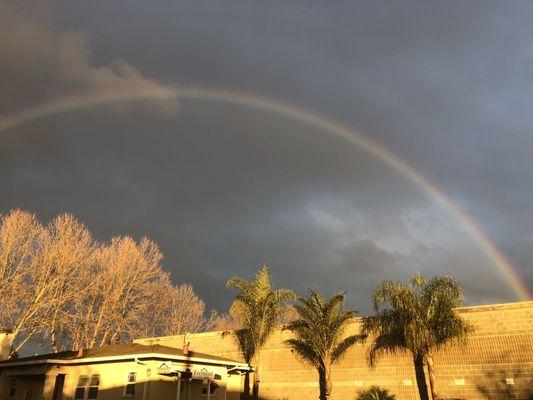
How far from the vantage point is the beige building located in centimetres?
A: 2191

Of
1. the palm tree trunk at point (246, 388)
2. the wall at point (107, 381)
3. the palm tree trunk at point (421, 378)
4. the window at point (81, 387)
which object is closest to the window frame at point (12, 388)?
the wall at point (107, 381)

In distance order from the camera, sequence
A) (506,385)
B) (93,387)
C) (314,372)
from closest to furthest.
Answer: (506,385) < (93,387) < (314,372)

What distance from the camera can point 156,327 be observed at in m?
51.2

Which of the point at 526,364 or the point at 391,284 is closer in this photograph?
the point at 526,364

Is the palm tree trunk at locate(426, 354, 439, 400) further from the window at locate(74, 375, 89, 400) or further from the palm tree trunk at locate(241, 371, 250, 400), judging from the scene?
the window at locate(74, 375, 89, 400)

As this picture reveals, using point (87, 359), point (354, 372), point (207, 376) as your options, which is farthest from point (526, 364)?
point (87, 359)

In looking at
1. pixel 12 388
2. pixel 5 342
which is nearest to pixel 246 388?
pixel 12 388

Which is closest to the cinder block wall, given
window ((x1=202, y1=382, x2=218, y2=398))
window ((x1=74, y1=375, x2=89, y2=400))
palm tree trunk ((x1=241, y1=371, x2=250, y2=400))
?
palm tree trunk ((x1=241, y1=371, x2=250, y2=400))

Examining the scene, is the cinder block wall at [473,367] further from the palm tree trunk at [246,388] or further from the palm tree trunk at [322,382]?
the palm tree trunk at [246,388]

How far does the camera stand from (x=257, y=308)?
92.3ft

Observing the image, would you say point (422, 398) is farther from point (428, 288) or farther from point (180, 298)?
point (180, 298)

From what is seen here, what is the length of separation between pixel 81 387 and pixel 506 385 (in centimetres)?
2223

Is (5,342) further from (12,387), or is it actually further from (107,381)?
(107,381)

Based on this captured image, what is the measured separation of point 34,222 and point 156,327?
908 inches
